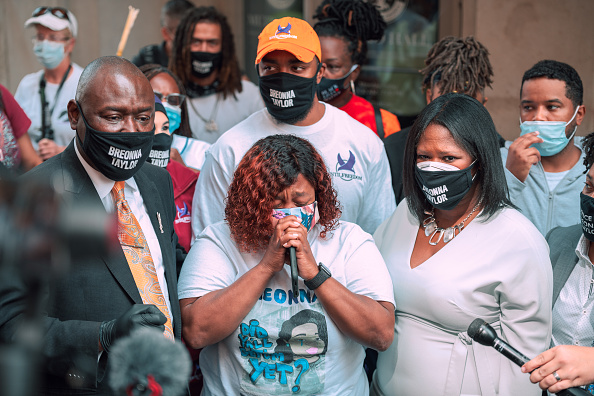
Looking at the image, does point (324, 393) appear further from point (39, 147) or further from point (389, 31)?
point (389, 31)

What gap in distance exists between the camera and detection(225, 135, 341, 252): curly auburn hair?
3.00 meters

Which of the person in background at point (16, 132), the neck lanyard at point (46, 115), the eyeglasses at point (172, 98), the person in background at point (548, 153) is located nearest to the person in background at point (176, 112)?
the eyeglasses at point (172, 98)

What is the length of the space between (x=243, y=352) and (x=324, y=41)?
282cm

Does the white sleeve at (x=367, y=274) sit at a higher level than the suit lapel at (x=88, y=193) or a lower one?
lower

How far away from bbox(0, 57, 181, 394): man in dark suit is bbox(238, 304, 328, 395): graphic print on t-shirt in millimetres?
342

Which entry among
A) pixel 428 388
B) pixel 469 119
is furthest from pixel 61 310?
pixel 469 119

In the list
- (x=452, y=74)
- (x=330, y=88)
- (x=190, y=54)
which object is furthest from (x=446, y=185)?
(x=190, y=54)

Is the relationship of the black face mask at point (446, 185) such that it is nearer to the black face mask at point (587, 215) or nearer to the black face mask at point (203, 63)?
the black face mask at point (587, 215)

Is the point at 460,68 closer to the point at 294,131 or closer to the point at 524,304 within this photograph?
the point at 294,131

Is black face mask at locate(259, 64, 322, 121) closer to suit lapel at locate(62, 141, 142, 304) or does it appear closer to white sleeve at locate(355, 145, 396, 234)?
white sleeve at locate(355, 145, 396, 234)

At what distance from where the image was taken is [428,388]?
3018mm

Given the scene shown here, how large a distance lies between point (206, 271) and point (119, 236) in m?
0.44

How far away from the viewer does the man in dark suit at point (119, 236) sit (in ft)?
7.59

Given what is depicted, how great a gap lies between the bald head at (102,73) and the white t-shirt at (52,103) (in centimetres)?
261
